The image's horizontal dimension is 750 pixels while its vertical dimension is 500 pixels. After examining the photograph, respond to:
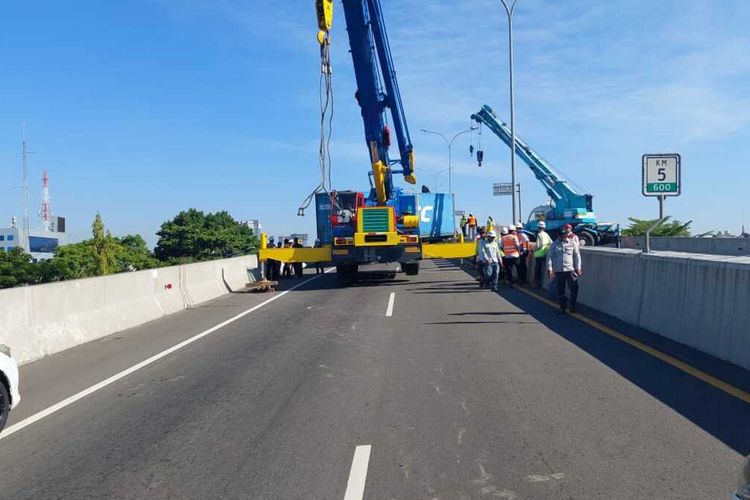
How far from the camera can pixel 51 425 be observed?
659 centimetres

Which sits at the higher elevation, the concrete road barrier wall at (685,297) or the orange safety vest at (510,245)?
the orange safety vest at (510,245)

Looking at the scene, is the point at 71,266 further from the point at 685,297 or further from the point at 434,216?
the point at 685,297

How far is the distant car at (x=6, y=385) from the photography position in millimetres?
6254

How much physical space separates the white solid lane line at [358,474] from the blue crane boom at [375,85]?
17994 mm

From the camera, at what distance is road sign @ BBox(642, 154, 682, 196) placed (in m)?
12.0

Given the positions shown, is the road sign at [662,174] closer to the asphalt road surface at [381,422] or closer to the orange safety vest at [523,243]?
the asphalt road surface at [381,422]

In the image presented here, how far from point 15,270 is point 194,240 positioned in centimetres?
2469

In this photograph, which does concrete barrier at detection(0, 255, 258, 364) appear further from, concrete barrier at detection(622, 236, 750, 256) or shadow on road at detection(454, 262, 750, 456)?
concrete barrier at detection(622, 236, 750, 256)

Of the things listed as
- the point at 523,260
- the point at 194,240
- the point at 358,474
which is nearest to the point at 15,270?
the point at 194,240

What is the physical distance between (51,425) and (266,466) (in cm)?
268

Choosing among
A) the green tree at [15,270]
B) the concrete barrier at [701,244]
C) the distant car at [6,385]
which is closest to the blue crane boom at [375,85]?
the concrete barrier at [701,244]

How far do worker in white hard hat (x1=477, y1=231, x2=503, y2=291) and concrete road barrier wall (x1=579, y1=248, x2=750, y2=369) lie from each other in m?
4.14

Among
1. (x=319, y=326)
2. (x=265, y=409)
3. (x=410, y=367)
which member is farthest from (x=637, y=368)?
(x=319, y=326)

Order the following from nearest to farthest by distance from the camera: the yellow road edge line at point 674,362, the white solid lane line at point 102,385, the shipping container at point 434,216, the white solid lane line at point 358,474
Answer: the white solid lane line at point 358,474 < the white solid lane line at point 102,385 < the yellow road edge line at point 674,362 < the shipping container at point 434,216
